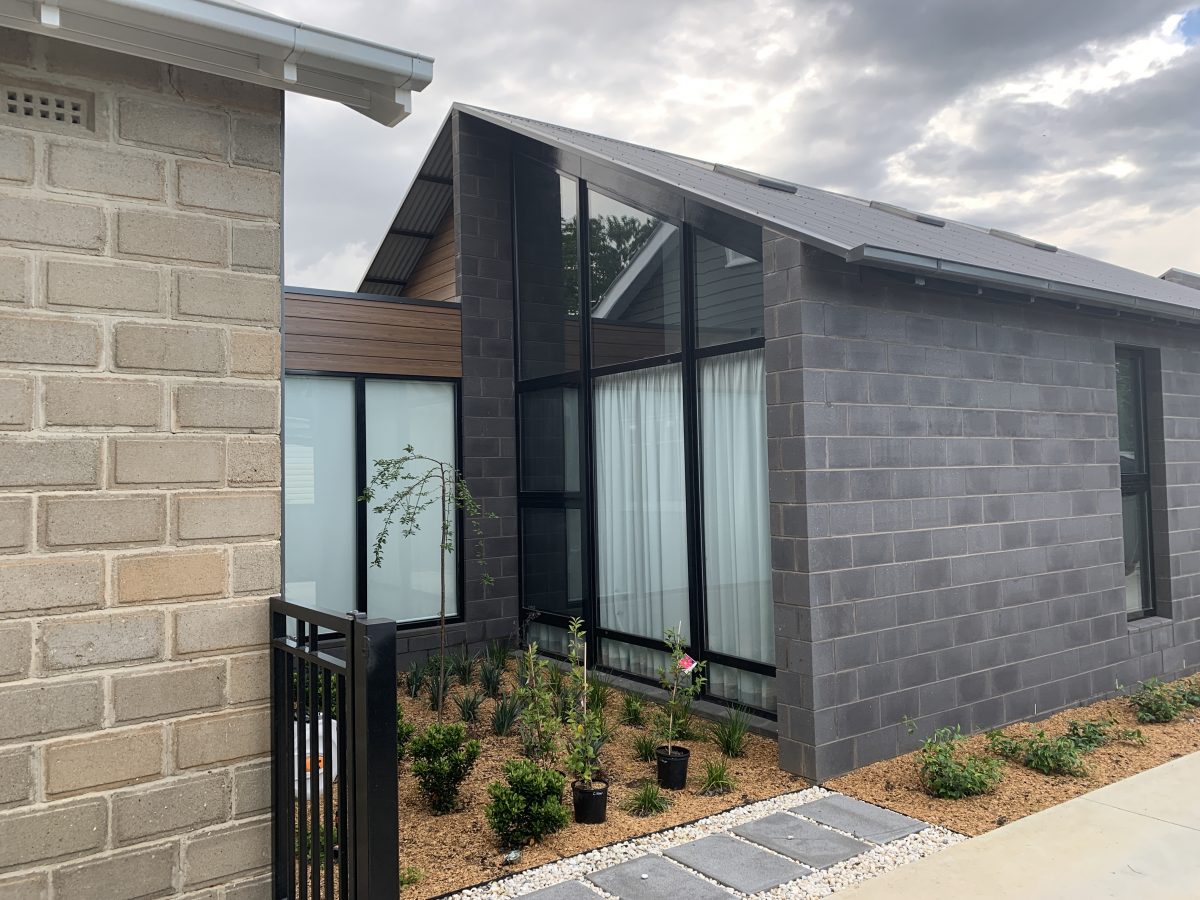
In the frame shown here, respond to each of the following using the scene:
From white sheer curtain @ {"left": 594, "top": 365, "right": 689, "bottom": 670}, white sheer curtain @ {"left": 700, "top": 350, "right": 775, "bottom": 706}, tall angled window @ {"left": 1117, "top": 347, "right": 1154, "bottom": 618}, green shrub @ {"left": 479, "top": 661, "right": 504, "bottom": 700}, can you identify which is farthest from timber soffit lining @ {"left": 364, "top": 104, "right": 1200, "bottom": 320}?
green shrub @ {"left": 479, "top": 661, "right": 504, "bottom": 700}

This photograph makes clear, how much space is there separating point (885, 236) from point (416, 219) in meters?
5.09

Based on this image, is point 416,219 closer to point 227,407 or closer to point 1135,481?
point 227,407

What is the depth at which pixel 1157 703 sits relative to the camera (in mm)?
5691

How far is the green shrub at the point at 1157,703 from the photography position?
5.66 metres

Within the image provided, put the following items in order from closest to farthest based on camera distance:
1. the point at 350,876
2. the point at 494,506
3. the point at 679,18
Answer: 1. the point at 350,876
2. the point at 494,506
3. the point at 679,18

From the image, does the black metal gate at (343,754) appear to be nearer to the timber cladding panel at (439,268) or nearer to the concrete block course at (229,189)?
A: the concrete block course at (229,189)

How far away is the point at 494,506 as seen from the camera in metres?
7.57

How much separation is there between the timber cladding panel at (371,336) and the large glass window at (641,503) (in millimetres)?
1538

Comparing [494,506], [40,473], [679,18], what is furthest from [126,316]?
[679,18]

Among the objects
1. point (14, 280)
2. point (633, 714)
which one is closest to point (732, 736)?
point (633, 714)

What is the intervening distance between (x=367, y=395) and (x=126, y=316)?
186 inches

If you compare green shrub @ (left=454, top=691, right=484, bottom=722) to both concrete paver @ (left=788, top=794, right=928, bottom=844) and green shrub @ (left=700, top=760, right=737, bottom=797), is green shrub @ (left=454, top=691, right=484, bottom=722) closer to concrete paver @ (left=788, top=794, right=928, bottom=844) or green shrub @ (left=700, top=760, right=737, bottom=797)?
green shrub @ (left=700, top=760, right=737, bottom=797)

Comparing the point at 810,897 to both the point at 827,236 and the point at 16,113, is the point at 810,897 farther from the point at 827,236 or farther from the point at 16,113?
the point at 16,113

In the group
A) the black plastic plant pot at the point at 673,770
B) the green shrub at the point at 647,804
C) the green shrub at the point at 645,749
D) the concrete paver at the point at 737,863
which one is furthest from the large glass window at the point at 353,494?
the concrete paver at the point at 737,863
